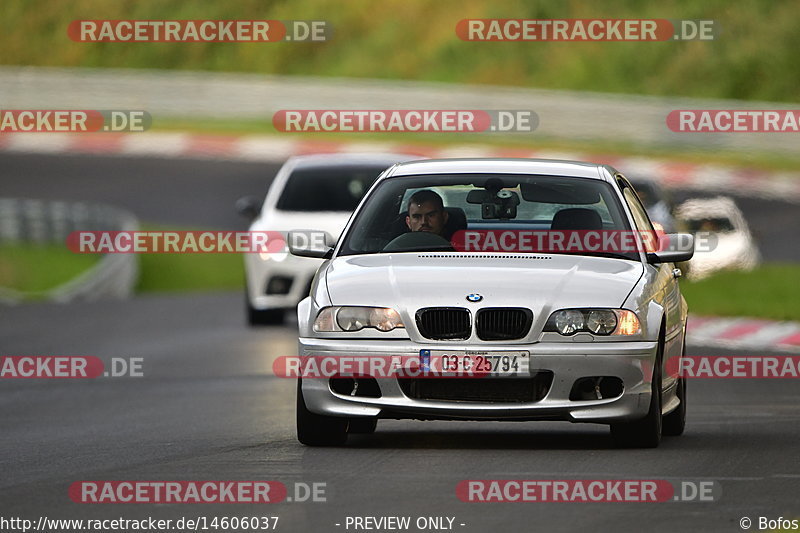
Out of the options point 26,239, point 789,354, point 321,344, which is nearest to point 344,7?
point 26,239

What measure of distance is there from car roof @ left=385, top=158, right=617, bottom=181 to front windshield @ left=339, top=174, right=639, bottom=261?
42mm

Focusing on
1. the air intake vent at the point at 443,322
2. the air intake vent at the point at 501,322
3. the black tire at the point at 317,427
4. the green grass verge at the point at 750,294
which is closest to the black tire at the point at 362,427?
the black tire at the point at 317,427

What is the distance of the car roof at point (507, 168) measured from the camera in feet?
36.3

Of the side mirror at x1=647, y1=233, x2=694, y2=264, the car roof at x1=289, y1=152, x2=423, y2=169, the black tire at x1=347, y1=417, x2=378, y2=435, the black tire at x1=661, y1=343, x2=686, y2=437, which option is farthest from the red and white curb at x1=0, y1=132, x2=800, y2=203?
the black tire at x1=347, y1=417, x2=378, y2=435

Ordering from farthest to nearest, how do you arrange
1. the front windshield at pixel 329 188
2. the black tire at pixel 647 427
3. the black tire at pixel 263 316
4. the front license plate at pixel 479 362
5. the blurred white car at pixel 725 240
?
the blurred white car at pixel 725 240 → the black tire at pixel 263 316 → the front windshield at pixel 329 188 → the black tire at pixel 647 427 → the front license plate at pixel 479 362

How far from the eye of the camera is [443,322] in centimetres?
991

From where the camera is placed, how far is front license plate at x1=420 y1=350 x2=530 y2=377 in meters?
9.79

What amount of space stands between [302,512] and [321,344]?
201 centimetres

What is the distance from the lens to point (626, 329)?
32.8 ft

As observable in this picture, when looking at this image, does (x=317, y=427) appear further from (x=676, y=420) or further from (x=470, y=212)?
(x=676, y=420)

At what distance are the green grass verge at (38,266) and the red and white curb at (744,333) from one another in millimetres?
10393

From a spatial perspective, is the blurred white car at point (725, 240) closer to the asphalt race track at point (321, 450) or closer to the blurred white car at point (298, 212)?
the blurred white car at point (298, 212)

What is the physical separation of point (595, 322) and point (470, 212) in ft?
5.16

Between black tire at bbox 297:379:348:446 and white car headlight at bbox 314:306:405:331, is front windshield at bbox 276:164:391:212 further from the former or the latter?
white car headlight at bbox 314:306:405:331
